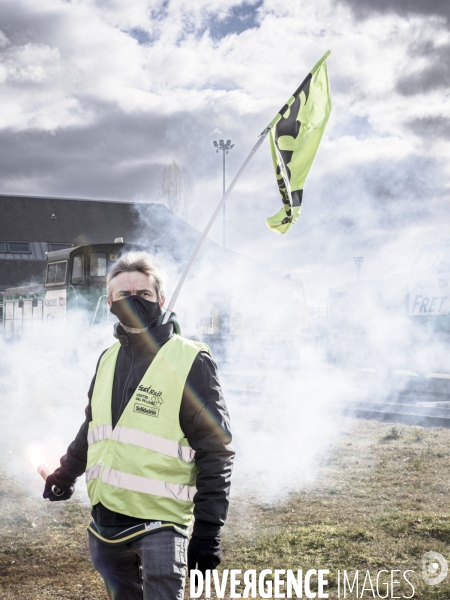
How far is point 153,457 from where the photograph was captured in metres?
2.44

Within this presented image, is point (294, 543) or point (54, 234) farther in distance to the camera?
point (54, 234)

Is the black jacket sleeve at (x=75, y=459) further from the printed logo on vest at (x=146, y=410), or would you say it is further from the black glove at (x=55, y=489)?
the printed logo on vest at (x=146, y=410)

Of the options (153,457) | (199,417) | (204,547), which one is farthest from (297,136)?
(204,547)

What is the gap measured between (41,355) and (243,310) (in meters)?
5.63

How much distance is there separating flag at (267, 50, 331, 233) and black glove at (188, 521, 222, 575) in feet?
15.5

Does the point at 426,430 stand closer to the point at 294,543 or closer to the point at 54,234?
the point at 294,543

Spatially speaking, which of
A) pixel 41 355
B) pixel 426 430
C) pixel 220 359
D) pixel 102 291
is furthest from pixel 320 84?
pixel 220 359

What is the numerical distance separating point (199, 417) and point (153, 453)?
0.73 ft

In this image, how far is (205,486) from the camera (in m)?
2.37

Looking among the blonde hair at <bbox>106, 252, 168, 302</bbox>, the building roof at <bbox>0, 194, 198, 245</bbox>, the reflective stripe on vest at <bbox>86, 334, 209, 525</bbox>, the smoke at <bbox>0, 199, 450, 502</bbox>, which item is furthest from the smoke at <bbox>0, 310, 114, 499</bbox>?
the building roof at <bbox>0, 194, 198, 245</bbox>

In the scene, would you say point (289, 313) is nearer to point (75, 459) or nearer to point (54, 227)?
point (75, 459)

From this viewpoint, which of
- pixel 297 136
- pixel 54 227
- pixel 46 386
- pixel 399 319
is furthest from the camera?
pixel 54 227

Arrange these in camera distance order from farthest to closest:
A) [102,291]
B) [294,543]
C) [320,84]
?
[102,291]
[320,84]
[294,543]

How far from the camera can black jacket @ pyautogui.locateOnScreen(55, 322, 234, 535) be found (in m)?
2.36
